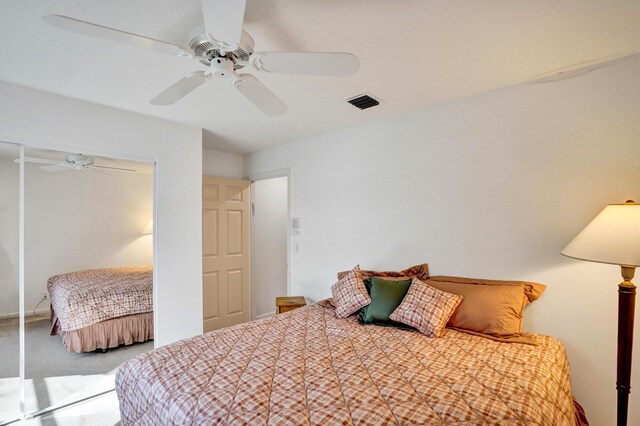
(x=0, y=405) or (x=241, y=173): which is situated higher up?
(x=241, y=173)

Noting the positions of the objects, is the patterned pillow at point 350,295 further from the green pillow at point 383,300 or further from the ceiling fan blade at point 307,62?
the ceiling fan blade at point 307,62

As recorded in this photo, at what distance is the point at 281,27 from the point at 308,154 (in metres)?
2.10

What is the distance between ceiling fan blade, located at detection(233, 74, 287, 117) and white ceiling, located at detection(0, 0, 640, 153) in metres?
0.24

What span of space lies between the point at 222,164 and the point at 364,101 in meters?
2.42

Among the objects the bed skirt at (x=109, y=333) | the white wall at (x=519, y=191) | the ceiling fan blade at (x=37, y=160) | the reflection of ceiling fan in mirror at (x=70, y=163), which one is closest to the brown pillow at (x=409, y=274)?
the white wall at (x=519, y=191)

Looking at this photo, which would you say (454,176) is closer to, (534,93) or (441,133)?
(441,133)

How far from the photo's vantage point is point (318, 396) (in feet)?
4.15

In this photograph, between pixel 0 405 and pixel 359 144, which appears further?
pixel 359 144

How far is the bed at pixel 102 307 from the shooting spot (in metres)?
2.48

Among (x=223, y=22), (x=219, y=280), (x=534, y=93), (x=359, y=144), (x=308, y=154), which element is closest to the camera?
(x=223, y=22)

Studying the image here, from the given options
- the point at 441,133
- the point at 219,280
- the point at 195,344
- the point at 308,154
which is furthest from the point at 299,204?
the point at 195,344

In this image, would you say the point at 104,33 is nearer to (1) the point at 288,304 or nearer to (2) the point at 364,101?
(2) the point at 364,101

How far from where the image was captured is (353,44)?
5.46ft

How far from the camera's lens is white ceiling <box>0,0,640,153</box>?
1.39m
